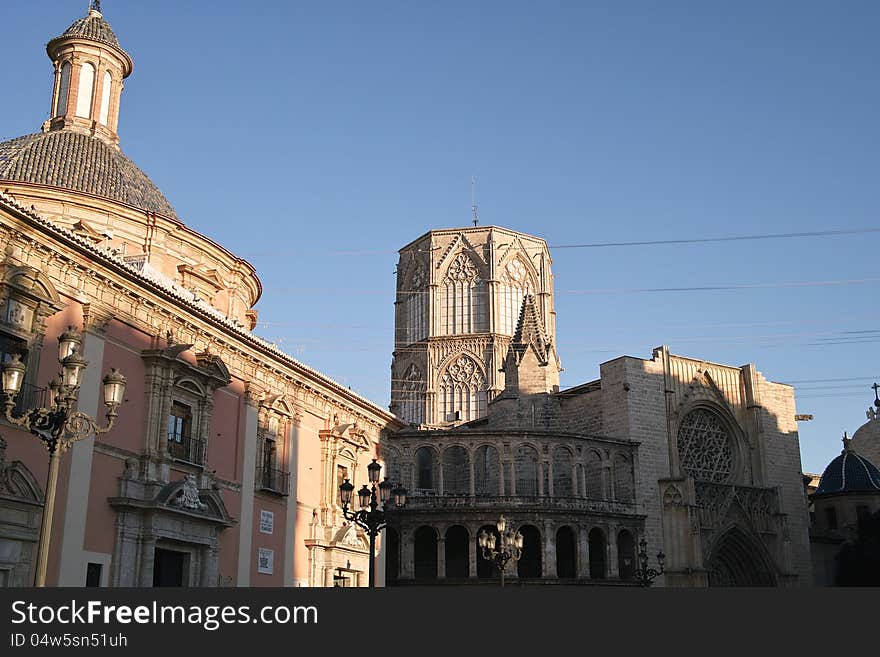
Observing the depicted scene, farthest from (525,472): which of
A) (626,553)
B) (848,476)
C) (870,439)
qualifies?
(870,439)

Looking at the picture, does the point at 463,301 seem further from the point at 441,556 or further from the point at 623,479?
the point at 441,556

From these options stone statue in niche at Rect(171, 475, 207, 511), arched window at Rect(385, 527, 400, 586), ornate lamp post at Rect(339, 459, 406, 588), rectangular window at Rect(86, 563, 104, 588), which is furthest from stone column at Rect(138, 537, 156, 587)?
arched window at Rect(385, 527, 400, 586)

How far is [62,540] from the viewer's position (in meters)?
16.5

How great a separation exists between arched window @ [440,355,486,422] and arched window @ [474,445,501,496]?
59.1 ft

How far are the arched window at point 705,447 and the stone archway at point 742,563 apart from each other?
2648 mm

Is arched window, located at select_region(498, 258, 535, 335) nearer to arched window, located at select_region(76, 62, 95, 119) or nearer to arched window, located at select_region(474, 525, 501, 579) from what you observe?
arched window, located at select_region(474, 525, 501, 579)

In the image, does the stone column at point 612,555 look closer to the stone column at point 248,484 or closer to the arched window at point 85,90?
the stone column at point 248,484

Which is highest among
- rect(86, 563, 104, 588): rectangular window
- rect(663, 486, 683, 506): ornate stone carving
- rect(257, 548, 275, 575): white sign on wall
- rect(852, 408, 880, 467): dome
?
rect(852, 408, 880, 467): dome

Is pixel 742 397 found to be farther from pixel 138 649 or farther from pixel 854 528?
pixel 138 649

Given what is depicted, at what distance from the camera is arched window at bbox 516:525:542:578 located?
34.5 m

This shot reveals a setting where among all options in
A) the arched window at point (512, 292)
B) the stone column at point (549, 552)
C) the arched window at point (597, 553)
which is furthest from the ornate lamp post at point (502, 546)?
the arched window at point (512, 292)

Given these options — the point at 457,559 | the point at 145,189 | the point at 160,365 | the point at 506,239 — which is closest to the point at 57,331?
the point at 160,365

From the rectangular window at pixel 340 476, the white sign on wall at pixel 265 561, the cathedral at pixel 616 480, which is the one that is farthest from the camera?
the cathedral at pixel 616 480

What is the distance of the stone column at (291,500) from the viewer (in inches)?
934
